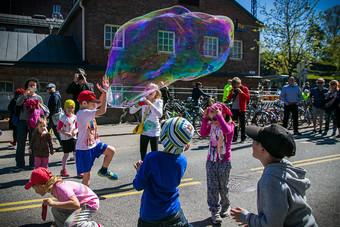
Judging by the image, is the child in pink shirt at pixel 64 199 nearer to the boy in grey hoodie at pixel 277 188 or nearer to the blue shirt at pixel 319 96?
the boy in grey hoodie at pixel 277 188

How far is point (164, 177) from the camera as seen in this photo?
301 centimetres

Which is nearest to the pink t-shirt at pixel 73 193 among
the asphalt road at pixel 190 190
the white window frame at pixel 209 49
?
the asphalt road at pixel 190 190

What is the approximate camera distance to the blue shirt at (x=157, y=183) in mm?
2986

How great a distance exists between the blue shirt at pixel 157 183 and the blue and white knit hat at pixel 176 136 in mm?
74

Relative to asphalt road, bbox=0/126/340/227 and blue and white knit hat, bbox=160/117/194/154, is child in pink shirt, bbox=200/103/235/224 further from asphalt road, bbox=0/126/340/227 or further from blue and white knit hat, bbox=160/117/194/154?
blue and white knit hat, bbox=160/117/194/154

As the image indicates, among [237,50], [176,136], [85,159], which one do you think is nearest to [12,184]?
[85,159]

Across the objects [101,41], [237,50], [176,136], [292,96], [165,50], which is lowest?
[176,136]

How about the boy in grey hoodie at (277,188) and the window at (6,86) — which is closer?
the boy in grey hoodie at (277,188)

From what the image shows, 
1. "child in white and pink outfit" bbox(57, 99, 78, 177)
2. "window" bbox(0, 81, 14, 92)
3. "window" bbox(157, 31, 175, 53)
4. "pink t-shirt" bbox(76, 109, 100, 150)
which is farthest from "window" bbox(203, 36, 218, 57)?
"window" bbox(0, 81, 14, 92)

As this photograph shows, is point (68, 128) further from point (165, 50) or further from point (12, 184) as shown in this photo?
point (165, 50)

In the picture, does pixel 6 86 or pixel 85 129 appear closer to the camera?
pixel 85 129

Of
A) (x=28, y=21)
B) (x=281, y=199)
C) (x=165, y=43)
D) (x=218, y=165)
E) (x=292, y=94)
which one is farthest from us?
(x=28, y=21)

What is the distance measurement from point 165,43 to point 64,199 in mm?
2762

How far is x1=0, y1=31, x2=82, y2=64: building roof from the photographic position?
21.3 meters
